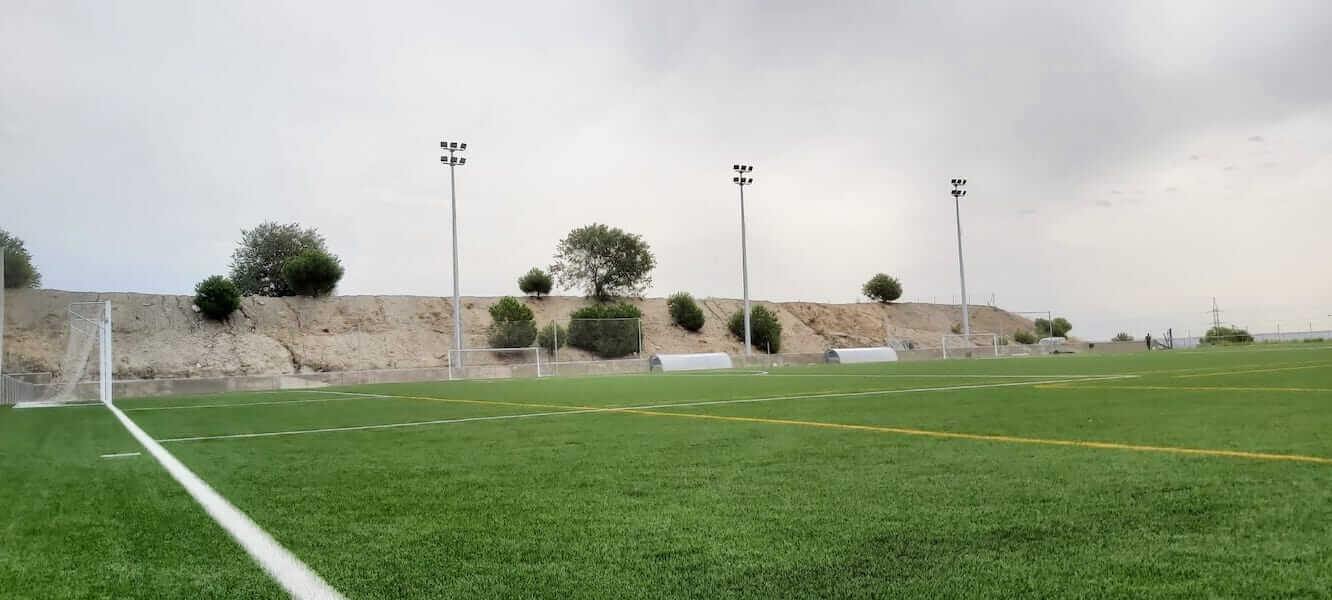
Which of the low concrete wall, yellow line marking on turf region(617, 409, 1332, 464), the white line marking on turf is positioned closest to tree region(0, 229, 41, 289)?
yellow line marking on turf region(617, 409, 1332, 464)

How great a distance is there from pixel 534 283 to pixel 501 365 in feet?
88.2

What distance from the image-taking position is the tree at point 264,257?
190ft

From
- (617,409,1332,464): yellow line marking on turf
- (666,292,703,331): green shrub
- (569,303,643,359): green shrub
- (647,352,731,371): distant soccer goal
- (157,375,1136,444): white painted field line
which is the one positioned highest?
(666,292,703,331): green shrub

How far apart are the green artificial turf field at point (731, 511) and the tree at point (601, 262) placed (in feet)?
181

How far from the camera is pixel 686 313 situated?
58219 mm

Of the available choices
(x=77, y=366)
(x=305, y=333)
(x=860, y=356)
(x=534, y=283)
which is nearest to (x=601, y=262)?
(x=534, y=283)

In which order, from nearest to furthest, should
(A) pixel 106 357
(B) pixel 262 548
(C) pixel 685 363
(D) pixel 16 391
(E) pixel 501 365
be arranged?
1. (B) pixel 262 548
2. (A) pixel 106 357
3. (D) pixel 16 391
4. (C) pixel 685 363
5. (E) pixel 501 365

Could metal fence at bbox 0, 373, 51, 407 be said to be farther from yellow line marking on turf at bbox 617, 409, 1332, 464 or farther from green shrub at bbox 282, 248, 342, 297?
green shrub at bbox 282, 248, 342, 297

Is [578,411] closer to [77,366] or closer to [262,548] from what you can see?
[262,548]

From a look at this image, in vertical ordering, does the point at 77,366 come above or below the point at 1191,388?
above

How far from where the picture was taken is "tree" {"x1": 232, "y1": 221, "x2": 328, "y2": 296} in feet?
190

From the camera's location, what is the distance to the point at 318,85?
3098cm

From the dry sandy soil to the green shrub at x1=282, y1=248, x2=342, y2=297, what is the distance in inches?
36.9

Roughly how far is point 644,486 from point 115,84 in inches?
1271
